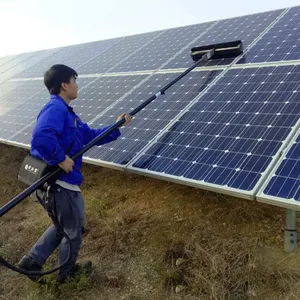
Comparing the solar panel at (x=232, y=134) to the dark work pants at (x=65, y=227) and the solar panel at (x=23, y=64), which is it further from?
the solar panel at (x=23, y=64)

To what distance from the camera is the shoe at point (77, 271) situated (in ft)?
17.2

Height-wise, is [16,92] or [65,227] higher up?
[65,227]

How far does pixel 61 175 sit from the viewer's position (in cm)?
478

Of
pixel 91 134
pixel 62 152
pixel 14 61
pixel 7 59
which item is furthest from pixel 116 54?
pixel 7 59

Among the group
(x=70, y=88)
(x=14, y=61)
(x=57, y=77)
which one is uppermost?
(x=57, y=77)

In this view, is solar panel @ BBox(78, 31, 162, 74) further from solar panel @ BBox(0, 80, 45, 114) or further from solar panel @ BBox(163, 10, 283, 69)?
solar panel @ BBox(163, 10, 283, 69)

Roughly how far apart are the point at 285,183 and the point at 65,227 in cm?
282

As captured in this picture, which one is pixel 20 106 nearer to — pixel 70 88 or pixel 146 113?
pixel 146 113

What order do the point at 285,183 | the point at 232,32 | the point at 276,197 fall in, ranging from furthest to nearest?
1. the point at 232,32
2. the point at 285,183
3. the point at 276,197

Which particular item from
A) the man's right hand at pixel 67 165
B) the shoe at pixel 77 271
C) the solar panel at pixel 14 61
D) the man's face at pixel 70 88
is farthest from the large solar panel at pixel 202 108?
the solar panel at pixel 14 61

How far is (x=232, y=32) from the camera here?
890 cm

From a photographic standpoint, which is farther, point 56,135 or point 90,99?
point 90,99

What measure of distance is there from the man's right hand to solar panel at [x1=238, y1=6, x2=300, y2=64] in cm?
413

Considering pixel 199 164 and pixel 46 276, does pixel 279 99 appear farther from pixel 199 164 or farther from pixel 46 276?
pixel 46 276
